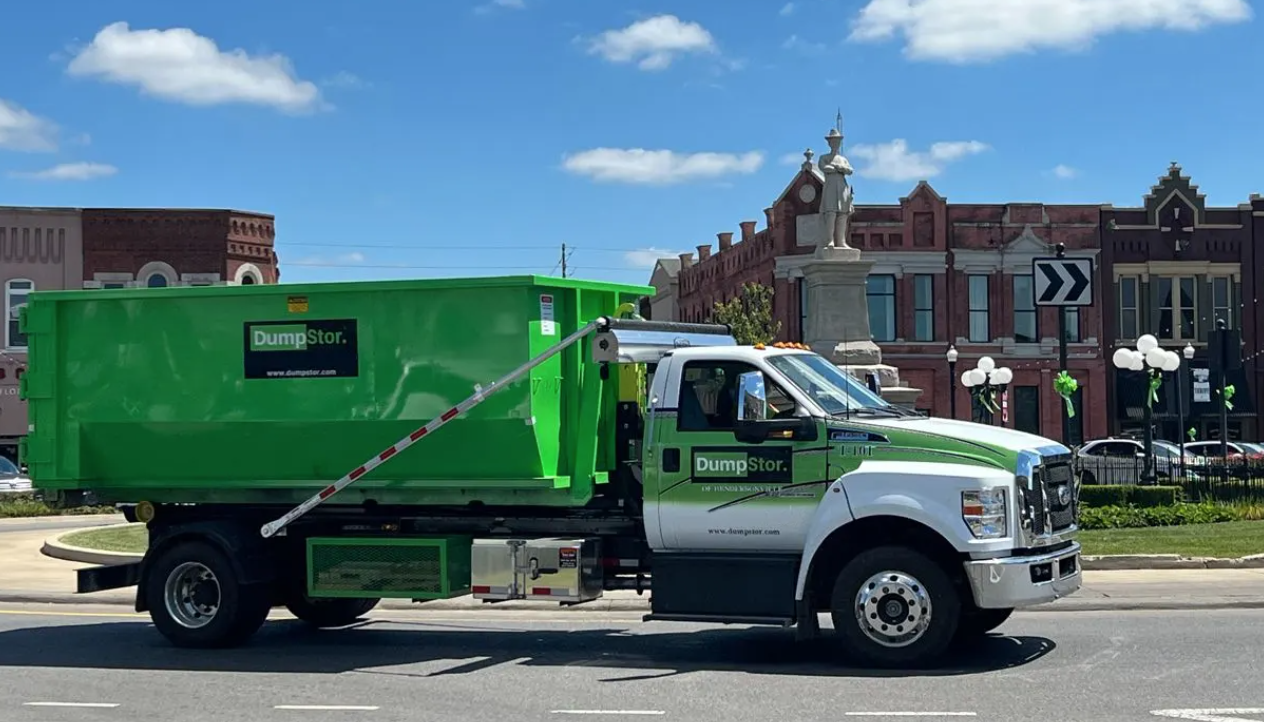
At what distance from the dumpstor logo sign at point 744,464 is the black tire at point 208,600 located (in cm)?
393

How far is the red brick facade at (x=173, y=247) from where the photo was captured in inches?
1780

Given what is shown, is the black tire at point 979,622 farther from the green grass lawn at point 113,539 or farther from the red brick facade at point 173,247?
the red brick facade at point 173,247

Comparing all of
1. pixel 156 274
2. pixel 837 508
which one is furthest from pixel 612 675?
pixel 156 274

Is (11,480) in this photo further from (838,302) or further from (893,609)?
(893,609)

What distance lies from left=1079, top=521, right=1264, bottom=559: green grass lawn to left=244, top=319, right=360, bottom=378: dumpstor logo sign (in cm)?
984

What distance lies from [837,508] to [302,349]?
14.8 ft

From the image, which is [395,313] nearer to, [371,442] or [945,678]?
[371,442]

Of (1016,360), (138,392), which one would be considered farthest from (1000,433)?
(1016,360)

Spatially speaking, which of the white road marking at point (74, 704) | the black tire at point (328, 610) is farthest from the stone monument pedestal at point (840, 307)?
the white road marking at point (74, 704)

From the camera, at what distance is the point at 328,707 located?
9633 millimetres

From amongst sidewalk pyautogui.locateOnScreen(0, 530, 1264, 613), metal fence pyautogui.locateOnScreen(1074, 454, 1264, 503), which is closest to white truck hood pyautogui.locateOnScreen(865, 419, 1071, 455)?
sidewalk pyautogui.locateOnScreen(0, 530, 1264, 613)

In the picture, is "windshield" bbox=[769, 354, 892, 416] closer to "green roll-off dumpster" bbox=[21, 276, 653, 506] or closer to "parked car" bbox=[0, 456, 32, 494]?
"green roll-off dumpster" bbox=[21, 276, 653, 506]

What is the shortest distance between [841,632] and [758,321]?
41.1 metres

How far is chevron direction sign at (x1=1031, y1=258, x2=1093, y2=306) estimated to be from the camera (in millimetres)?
17406
